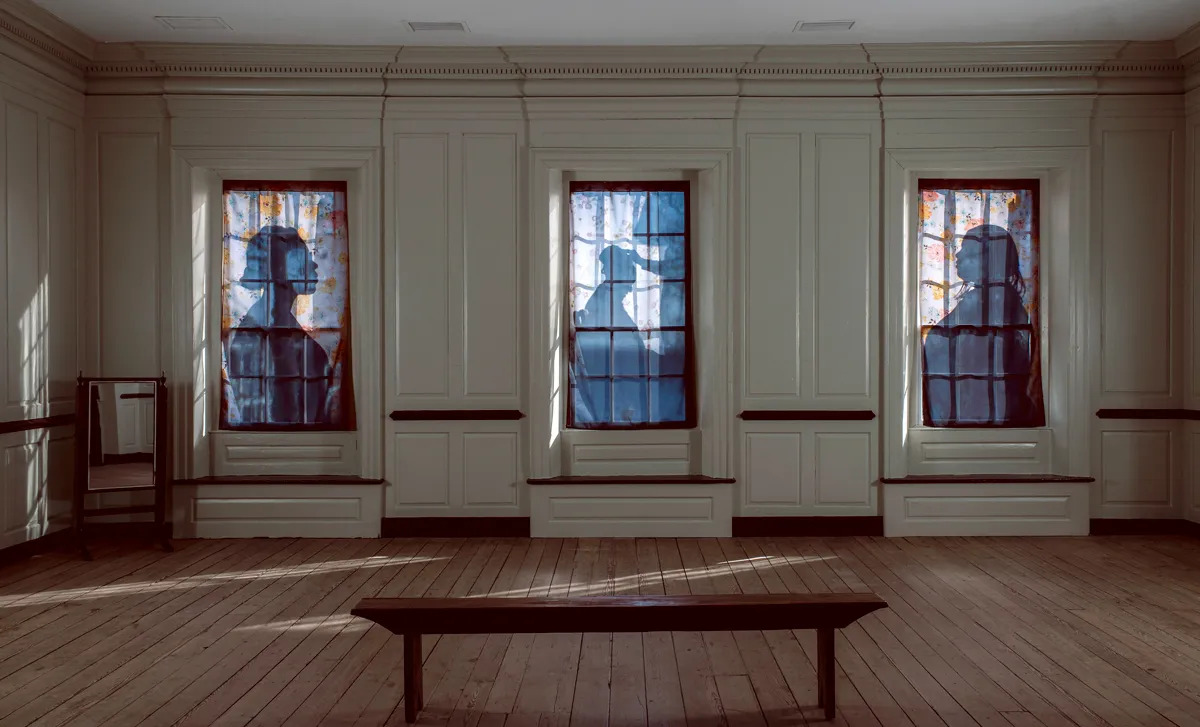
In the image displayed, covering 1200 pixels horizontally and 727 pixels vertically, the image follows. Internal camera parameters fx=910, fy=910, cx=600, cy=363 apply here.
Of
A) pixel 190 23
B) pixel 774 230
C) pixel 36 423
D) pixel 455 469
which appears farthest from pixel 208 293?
pixel 774 230

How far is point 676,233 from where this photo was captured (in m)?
6.80

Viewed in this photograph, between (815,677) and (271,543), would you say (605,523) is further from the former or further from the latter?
(815,677)

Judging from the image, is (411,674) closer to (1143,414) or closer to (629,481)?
(629,481)

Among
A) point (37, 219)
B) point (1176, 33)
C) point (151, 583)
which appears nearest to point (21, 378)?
point (37, 219)

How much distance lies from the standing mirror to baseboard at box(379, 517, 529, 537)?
1.49 metres

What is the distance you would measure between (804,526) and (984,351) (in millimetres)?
1897

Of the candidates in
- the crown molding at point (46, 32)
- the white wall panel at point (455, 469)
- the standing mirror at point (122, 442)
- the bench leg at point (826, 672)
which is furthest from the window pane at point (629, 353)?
the crown molding at point (46, 32)

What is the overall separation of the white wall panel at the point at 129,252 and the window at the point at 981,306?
5.60m

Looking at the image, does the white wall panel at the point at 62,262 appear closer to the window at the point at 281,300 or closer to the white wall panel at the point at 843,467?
the window at the point at 281,300

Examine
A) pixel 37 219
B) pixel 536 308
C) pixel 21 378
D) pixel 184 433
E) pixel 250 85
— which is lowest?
pixel 184 433

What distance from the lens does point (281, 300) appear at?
675cm

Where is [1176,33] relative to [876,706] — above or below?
above

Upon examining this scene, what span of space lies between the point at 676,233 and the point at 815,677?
3900 mm

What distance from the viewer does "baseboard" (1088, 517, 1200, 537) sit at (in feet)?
21.4
